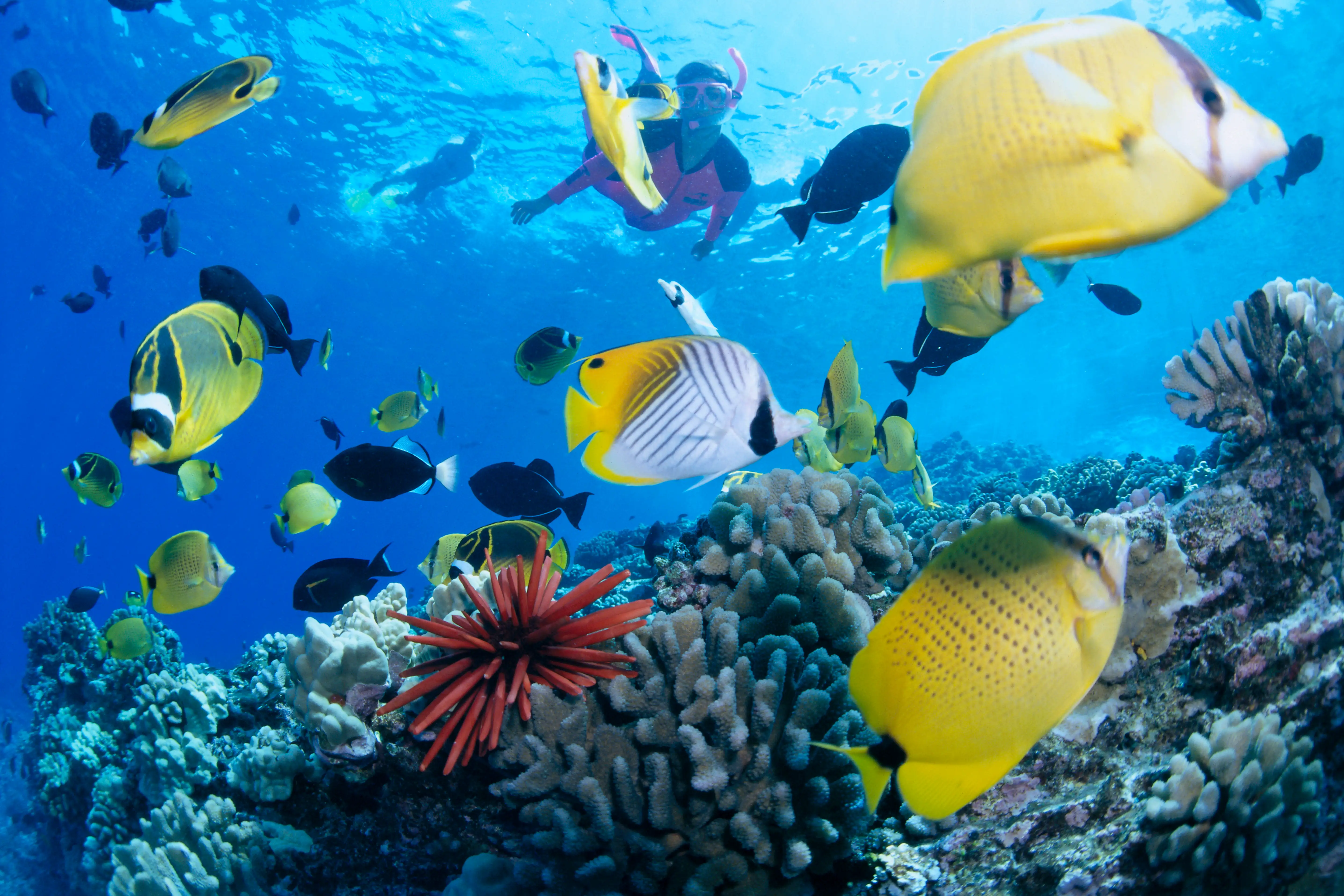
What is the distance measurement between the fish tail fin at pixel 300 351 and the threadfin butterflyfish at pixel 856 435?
261 cm

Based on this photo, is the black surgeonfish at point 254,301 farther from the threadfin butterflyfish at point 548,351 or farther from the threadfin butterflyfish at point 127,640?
the threadfin butterflyfish at point 127,640

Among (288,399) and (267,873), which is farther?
(288,399)

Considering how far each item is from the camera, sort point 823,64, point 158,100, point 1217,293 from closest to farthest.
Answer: point 823,64 < point 158,100 < point 1217,293

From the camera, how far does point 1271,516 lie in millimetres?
2488

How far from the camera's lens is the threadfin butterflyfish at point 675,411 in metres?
1.21

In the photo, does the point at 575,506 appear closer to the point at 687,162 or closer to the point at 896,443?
the point at 896,443

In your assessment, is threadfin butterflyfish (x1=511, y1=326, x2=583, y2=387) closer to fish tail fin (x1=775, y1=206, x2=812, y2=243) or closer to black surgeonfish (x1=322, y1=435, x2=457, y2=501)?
black surgeonfish (x1=322, y1=435, x2=457, y2=501)

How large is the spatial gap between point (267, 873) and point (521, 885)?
7.05 ft

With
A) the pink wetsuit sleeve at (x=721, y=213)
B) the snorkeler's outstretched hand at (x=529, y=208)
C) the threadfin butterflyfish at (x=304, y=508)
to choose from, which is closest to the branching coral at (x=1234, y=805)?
the threadfin butterflyfish at (x=304, y=508)

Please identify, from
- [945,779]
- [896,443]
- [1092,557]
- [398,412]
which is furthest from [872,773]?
[398,412]

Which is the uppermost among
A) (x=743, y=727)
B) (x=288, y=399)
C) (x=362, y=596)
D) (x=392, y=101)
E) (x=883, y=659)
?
(x=288, y=399)

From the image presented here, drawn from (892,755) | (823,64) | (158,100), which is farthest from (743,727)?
(158,100)

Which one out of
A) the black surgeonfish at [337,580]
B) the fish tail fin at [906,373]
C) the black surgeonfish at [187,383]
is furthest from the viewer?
the black surgeonfish at [337,580]

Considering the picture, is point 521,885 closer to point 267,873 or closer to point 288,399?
point 267,873
